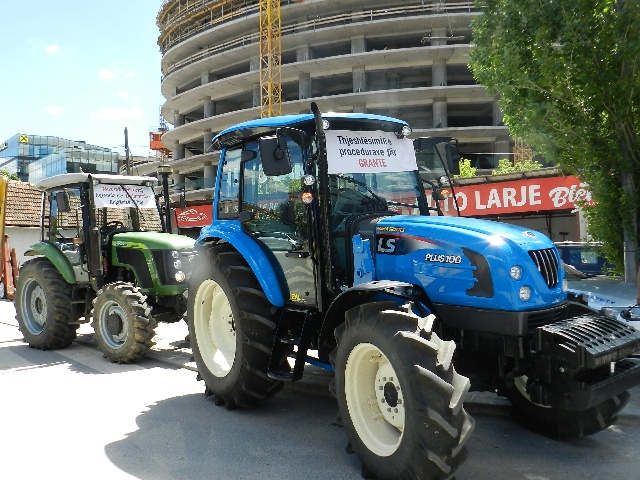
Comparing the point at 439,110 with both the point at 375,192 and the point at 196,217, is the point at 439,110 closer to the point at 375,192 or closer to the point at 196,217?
the point at 196,217

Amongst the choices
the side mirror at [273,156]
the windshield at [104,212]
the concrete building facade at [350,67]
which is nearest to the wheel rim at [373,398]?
the side mirror at [273,156]

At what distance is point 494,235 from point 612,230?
568 centimetres

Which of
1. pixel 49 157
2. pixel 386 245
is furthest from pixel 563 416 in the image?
pixel 49 157

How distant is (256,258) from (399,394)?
6.62ft

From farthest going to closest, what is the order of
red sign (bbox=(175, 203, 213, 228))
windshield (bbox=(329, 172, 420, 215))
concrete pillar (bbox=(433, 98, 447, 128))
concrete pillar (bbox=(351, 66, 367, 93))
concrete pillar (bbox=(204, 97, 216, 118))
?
concrete pillar (bbox=(204, 97, 216, 118))
concrete pillar (bbox=(351, 66, 367, 93))
concrete pillar (bbox=(433, 98, 447, 128))
red sign (bbox=(175, 203, 213, 228))
windshield (bbox=(329, 172, 420, 215))

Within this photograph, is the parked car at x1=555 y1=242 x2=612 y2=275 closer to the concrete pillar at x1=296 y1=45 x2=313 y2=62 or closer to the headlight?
the headlight

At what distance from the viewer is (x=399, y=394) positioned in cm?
374

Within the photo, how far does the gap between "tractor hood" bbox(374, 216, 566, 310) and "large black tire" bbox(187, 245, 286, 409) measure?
4.37 ft

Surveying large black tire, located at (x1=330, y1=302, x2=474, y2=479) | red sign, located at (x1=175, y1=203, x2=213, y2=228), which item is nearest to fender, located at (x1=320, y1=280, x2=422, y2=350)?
large black tire, located at (x1=330, y1=302, x2=474, y2=479)

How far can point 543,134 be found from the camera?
8867 mm

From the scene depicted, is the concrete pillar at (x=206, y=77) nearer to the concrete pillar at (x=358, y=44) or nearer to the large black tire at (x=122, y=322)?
the concrete pillar at (x=358, y=44)

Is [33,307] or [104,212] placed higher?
[104,212]

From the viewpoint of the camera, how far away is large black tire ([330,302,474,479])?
333cm

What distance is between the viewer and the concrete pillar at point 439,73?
40.7 metres
